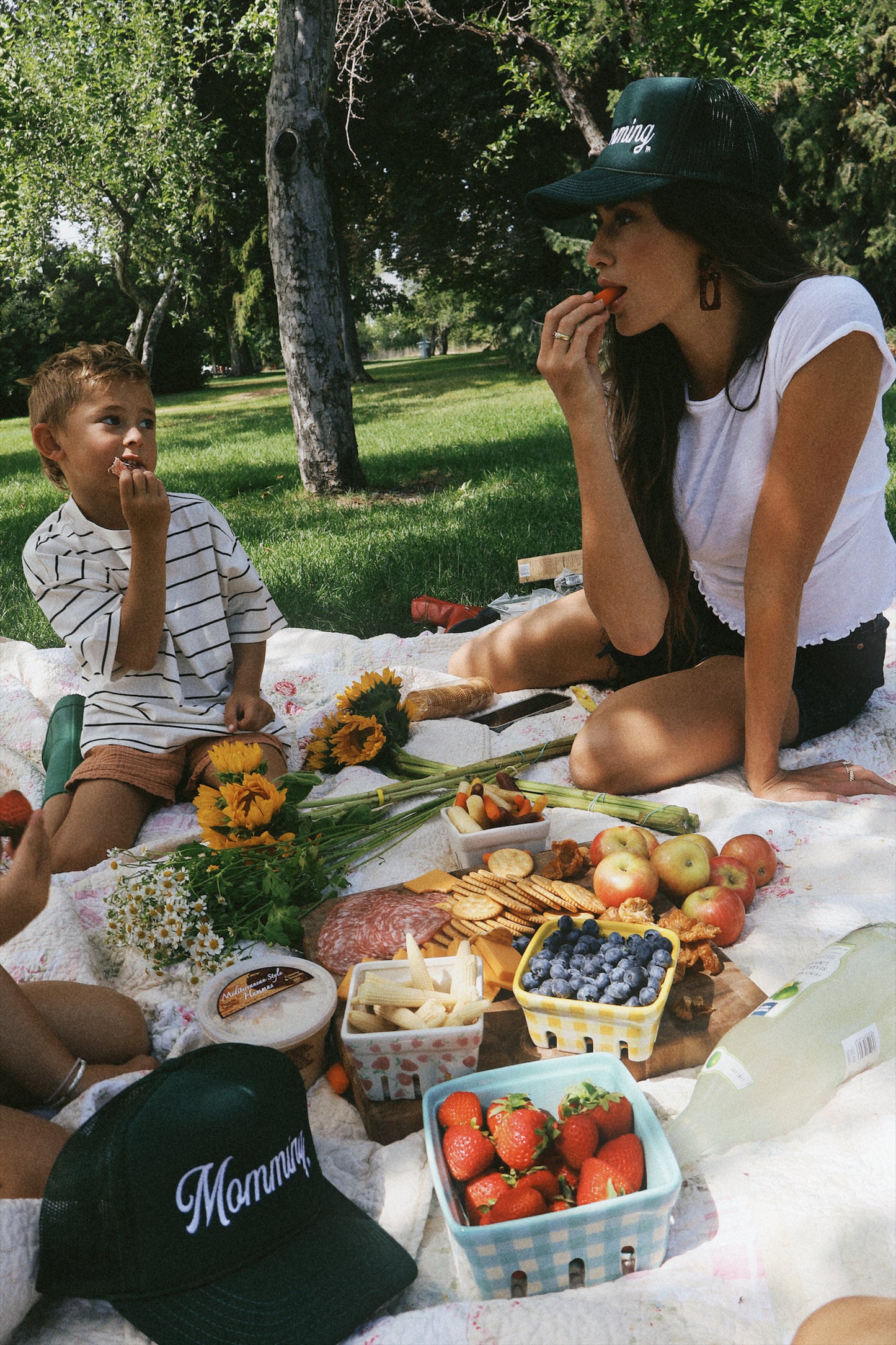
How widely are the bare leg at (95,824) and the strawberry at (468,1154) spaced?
52.4 inches

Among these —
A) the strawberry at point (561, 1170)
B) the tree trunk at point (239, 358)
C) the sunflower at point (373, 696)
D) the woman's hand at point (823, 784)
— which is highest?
the tree trunk at point (239, 358)

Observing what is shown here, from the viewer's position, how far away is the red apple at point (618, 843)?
2.10 metres

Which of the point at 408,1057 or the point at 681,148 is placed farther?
the point at 681,148

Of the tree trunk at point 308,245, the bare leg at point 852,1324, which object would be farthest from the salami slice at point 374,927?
the tree trunk at point 308,245

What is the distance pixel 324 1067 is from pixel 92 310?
29.3 m

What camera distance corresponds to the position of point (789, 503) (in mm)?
2242

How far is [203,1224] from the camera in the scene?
3.80 feet

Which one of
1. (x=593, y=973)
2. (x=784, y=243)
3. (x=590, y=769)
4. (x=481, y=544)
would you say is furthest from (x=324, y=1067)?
(x=481, y=544)

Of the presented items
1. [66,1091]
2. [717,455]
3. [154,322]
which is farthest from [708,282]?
[154,322]

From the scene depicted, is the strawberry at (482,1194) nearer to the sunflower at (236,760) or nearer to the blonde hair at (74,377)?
the sunflower at (236,760)

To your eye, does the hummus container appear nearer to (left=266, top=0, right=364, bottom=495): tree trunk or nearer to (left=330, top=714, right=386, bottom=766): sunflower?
(left=330, top=714, right=386, bottom=766): sunflower

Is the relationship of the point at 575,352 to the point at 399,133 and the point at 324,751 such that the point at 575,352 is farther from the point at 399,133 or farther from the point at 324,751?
the point at 399,133

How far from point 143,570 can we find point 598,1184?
1.83m

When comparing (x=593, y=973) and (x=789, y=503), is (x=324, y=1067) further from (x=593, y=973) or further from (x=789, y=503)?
(x=789, y=503)
